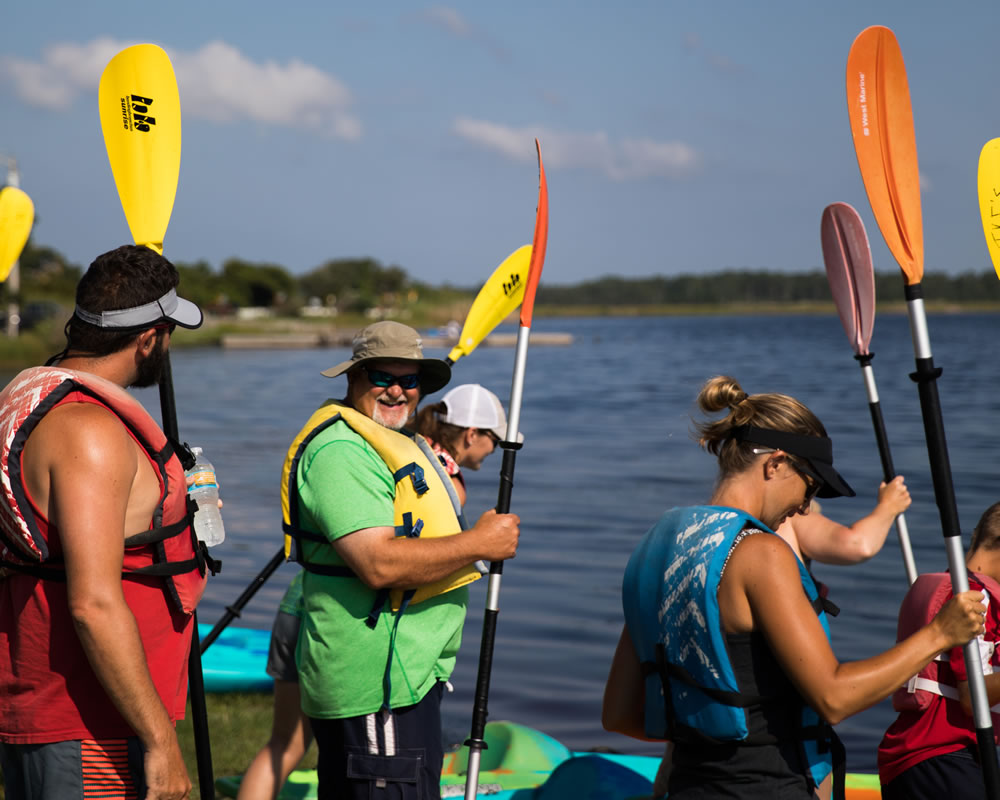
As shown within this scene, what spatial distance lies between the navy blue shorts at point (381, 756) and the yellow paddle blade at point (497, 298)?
1.69 meters

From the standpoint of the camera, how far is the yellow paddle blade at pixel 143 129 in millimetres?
3318

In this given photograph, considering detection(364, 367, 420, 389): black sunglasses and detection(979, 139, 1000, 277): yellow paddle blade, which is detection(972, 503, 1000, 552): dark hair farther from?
detection(364, 367, 420, 389): black sunglasses

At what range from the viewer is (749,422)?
95.0 inches

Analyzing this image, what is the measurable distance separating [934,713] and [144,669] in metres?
1.95

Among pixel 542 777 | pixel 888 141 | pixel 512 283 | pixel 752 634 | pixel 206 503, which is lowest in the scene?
pixel 542 777

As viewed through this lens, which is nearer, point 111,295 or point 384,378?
point 111,295

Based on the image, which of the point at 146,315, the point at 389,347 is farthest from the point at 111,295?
the point at 389,347

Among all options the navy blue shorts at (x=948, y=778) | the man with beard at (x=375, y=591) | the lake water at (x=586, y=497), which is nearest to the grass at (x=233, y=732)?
the lake water at (x=586, y=497)

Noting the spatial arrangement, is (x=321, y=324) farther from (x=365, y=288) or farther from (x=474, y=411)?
(x=474, y=411)

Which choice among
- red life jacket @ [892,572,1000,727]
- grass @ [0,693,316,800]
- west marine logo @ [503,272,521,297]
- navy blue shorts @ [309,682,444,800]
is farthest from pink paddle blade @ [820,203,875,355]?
grass @ [0,693,316,800]

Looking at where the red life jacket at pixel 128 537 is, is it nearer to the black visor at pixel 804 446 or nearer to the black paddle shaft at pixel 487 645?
the black paddle shaft at pixel 487 645

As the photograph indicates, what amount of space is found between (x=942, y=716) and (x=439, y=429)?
2249mm

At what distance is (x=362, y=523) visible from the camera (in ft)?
9.00

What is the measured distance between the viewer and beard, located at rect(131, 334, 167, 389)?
2.39m
